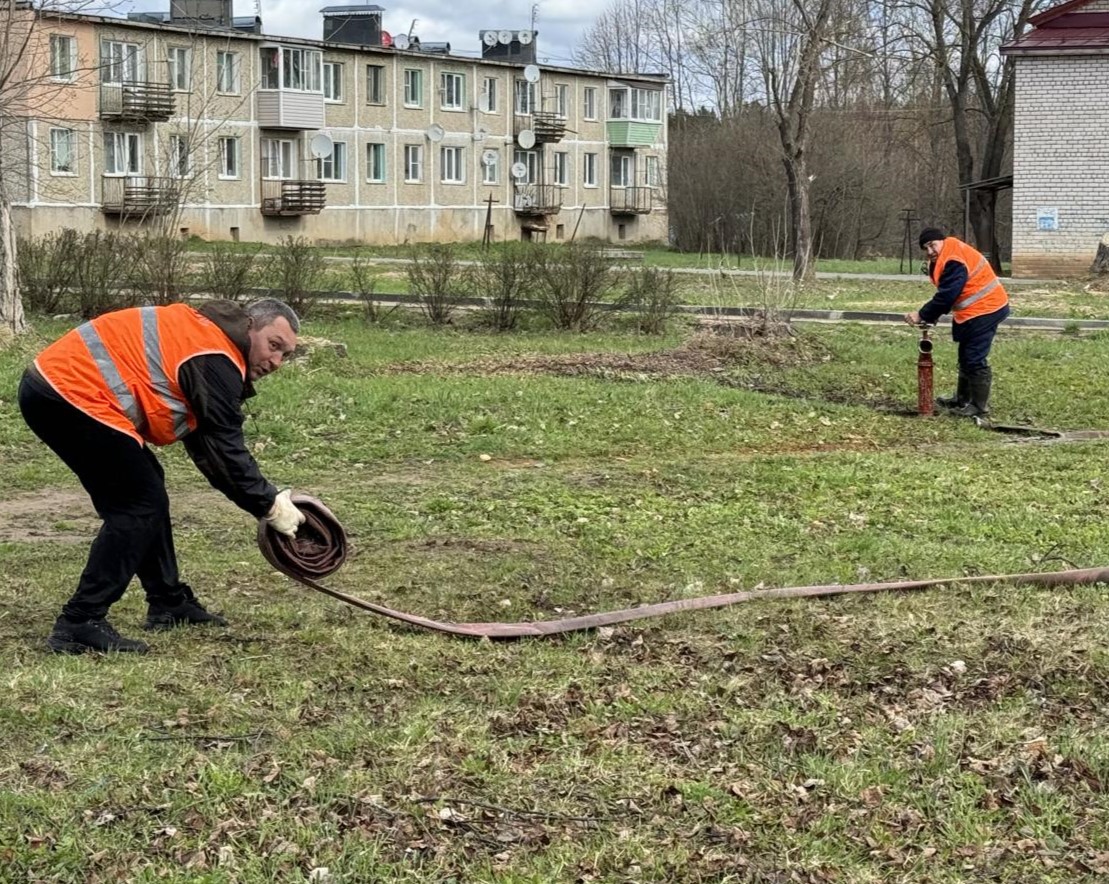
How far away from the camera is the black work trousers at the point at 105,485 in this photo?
217 inches

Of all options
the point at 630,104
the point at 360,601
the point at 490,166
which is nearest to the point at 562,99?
the point at 630,104

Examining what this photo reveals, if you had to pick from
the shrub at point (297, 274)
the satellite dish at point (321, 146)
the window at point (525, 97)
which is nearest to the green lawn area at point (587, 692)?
the shrub at point (297, 274)

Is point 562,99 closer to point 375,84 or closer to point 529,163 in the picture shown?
point 529,163

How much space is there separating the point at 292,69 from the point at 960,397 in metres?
40.9

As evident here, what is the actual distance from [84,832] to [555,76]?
198ft

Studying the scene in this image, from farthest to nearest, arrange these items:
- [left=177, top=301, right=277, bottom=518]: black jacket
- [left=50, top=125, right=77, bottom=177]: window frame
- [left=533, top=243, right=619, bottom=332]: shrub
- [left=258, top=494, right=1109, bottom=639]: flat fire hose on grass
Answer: [left=50, top=125, right=77, bottom=177]: window frame
[left=533, top=243, right=619, bottom=332]: shrub
[left=258, top=494, right=1109, bottom=639]: flat fire hose on grass
[left=177, top=301, right=277, bottom=518]: black jacket

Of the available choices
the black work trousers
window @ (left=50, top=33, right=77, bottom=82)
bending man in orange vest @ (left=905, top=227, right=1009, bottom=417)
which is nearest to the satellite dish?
window @ (left=50, top=33, right=77, bottom=82)

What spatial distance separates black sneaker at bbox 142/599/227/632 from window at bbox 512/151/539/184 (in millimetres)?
54617

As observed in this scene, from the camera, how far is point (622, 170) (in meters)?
66.1

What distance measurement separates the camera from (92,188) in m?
45.6

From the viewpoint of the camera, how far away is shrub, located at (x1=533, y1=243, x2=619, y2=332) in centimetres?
1912

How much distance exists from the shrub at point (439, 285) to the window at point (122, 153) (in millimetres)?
29474

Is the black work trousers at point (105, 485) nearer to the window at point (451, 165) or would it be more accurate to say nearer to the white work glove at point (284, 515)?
the white work glove at point (284, 515)

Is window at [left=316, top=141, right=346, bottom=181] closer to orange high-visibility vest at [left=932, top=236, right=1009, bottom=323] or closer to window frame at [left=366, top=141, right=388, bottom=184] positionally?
window frame at [left=366, top=141, right=388, bottom=184]
